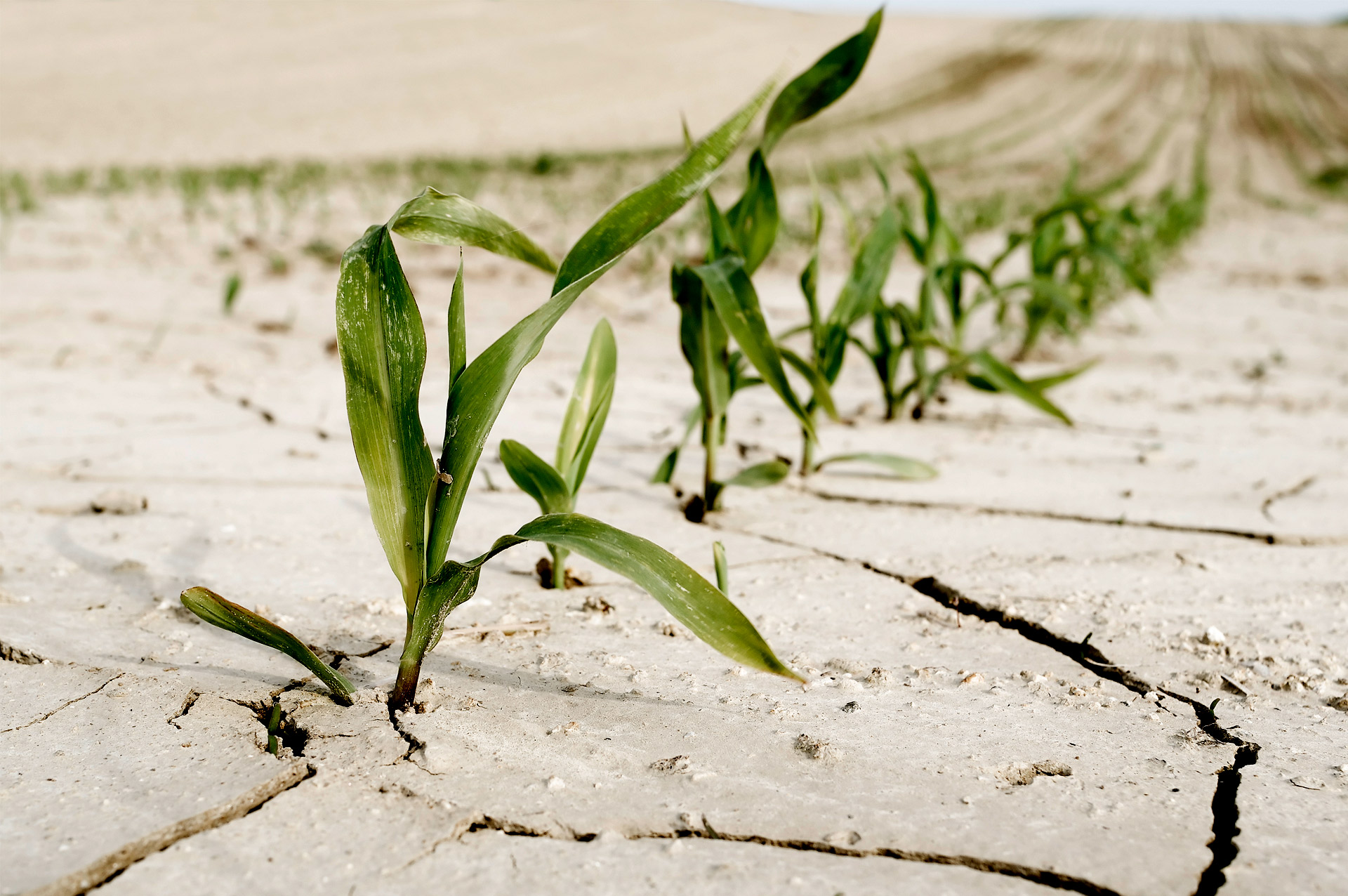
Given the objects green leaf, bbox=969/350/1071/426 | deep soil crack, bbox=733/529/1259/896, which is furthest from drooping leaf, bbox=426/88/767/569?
green leaf, bbox=969/350/1071/426

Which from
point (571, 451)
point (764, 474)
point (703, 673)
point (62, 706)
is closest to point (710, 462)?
point (764, 474)

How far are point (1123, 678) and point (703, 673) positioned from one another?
1.45ft

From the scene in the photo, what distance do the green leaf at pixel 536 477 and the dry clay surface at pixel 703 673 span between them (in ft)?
0.43

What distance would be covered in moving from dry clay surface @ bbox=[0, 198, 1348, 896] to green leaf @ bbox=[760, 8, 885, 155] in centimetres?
57

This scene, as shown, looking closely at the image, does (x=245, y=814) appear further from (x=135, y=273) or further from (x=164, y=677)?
(x=135, y=273)

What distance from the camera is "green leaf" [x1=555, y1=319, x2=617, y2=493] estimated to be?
136cm

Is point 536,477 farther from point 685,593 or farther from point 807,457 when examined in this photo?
point 807,457

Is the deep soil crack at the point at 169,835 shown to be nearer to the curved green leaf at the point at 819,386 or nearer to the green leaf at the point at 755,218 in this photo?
the curved green leaf at the point at 819,386

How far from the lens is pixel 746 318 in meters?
1.24

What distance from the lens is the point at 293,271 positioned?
3.72 metres

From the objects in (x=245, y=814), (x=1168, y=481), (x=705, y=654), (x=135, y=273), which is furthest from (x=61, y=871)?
(x=135, y=273)

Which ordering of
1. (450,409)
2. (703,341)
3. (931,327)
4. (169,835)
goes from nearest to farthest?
(169,835)
(450,409)
(703,341)
(931,327)

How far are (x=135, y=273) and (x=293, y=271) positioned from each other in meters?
0.47

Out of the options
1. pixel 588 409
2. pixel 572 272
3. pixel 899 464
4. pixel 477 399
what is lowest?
pixel 899 464
